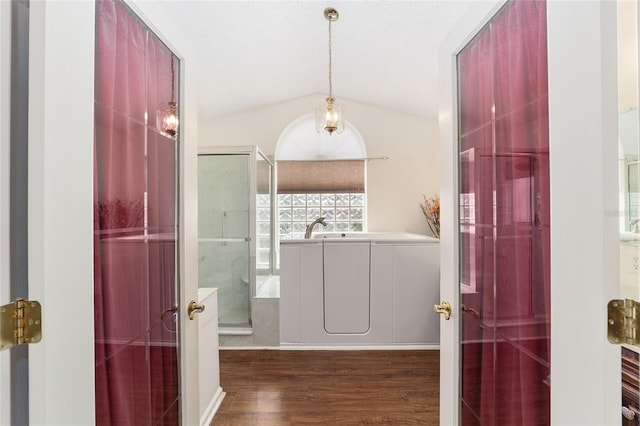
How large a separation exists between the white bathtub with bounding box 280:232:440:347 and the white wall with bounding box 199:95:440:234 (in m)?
1.13

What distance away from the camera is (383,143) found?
3.86 metres

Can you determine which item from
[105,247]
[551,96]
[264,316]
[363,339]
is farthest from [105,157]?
[363,339]

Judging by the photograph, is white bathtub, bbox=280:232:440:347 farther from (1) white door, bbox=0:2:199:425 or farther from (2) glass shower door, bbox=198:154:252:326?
(1) white door, bbox=0:2:199:425

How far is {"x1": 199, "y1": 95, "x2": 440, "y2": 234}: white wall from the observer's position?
3807 mm

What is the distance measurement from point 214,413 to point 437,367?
1.66 metres

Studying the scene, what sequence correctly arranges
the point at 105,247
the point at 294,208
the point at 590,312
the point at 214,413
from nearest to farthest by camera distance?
the point at 590,312 < the point at 105,247 < the point at 214,413 < the point at 294,208

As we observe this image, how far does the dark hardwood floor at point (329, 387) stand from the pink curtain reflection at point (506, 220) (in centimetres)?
98

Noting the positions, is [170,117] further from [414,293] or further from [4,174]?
[414,293]

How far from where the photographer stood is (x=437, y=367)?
2369 mm

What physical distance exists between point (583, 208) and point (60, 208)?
0.96 meters

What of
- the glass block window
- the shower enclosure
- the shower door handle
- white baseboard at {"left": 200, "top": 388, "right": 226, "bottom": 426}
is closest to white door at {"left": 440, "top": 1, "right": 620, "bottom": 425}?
the shower door handle

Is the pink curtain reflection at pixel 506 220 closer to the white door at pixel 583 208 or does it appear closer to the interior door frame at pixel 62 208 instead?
the white door at pixel 583 208

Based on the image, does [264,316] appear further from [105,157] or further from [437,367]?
[105,157]

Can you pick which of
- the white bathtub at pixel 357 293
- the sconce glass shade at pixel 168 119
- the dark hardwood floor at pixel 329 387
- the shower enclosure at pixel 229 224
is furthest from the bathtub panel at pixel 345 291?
the sconce glass shade at pixel 168 119
